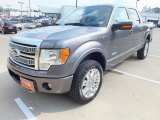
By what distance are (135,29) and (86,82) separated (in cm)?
268

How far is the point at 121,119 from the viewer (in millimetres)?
2842

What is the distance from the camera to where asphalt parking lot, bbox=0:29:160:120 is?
115 inches

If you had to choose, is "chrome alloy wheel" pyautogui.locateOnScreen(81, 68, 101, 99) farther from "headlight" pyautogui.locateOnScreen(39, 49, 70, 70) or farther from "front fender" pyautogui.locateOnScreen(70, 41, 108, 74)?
"headlight" pyautogui.locateOnScreen(39, 49, 70, 70)

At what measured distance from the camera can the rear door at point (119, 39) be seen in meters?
3.85

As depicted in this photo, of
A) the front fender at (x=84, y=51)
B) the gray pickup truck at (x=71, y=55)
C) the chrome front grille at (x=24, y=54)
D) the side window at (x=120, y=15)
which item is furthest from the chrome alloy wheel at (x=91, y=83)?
the side window at (x=120, y=15)

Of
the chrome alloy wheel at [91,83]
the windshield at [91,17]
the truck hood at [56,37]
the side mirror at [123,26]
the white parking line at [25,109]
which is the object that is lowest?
the white parking line at [25,109]

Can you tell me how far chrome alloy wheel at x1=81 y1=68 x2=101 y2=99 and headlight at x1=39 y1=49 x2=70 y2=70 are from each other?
63 centimetres

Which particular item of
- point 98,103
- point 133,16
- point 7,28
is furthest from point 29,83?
point 7,28

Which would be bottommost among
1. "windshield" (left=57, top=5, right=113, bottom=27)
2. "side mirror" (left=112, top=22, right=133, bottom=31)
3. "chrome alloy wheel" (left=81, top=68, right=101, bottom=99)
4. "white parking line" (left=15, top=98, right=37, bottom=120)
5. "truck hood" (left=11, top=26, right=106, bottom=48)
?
"white parking line" (left=15, top=98, right=37, bottom=120)

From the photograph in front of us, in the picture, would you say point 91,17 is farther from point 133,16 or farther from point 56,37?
point 133,16

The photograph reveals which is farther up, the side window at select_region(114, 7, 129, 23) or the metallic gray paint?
the side window at select_region(114, 7, 129, 23)

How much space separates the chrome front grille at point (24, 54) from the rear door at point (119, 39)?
1736 millimetres

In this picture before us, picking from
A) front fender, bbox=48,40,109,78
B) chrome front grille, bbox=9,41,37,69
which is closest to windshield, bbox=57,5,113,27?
front fender, bbox=48,40,109,78

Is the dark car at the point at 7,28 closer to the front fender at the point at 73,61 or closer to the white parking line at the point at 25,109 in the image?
the white parking line at the point at 25,109
